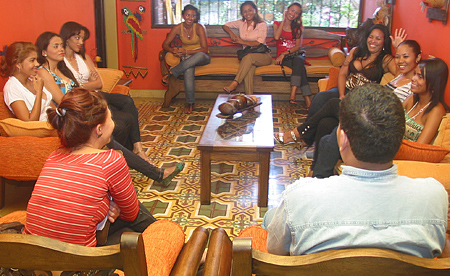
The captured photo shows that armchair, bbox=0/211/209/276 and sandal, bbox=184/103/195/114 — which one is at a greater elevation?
armchair, bbox=0/211/209/276

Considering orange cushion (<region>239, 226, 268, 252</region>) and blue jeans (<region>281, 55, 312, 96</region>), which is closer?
orange cushion (<region>239, 226, 268, 252</region>)

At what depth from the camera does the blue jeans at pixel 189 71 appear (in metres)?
5.75

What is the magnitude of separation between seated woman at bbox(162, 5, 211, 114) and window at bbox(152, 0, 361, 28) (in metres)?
0.63

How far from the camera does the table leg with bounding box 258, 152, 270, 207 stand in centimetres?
311

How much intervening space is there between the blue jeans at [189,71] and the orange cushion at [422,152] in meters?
3.52

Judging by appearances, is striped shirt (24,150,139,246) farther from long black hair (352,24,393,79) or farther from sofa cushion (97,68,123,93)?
long black hair (352,24,393,79)

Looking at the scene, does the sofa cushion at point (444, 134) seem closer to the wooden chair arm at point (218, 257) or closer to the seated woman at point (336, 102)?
the seated woman at point (336, 102)

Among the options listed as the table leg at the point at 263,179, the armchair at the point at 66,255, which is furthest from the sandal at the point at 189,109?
the armchair at the point at 66,255

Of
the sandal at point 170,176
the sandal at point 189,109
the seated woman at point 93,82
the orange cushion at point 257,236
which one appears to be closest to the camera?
the orange cushion at point 257,236

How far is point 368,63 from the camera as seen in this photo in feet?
13.6

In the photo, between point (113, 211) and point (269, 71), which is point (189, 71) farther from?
point (113, 211)

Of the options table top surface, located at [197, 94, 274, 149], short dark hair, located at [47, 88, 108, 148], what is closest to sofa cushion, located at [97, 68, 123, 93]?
table top surface, located at [197, 94, 274, 149]

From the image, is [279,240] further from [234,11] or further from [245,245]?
[234,11]

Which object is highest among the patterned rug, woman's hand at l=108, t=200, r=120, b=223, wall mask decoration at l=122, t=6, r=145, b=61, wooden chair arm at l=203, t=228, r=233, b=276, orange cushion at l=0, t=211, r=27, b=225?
wall mask decoration at l=122, t=6, r=145, b=61
